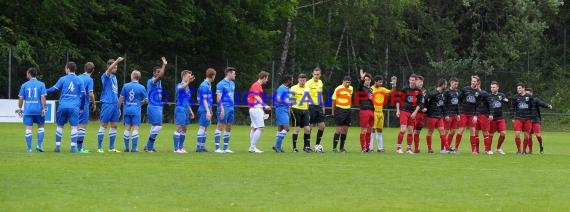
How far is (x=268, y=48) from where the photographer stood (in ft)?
175

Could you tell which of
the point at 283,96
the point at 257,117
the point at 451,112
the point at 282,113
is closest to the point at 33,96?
the point at 257,117

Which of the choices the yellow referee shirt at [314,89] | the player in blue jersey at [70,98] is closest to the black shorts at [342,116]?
the yellow referee shirt at [314,89]

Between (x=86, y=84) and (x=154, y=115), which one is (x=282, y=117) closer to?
(x=154, y=115)

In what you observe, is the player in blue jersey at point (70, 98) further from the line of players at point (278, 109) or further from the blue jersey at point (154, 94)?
the blue jersey at point (154, 94)

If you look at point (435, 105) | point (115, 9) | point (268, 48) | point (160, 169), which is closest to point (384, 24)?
point (268, 48)

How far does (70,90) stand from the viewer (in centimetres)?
2102

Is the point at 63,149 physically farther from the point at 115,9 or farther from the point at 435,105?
the point at 115,9

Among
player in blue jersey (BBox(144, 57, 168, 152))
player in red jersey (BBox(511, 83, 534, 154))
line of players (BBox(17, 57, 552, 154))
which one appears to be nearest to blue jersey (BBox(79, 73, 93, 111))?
line of players (BBox(17, 57, 552, 154))

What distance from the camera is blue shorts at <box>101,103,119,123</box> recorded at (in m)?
21.7

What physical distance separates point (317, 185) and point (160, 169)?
3349mm

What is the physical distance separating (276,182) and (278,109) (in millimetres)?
8964

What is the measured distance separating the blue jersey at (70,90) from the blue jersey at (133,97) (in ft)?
3.75

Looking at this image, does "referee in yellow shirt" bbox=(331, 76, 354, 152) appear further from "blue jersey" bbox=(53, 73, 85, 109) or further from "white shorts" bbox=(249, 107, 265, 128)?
"blue jersey" bbox=(53, 73, 85, 109)

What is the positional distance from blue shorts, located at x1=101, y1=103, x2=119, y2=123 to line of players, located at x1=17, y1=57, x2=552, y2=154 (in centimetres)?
2
